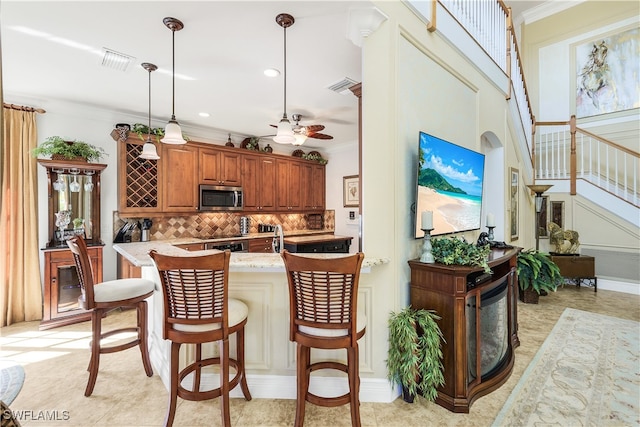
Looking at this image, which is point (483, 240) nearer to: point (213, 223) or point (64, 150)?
point (213, 223)

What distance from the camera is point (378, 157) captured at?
2.28 meters

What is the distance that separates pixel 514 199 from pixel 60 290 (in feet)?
19.6

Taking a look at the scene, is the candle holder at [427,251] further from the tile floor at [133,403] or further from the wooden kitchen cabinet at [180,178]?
the wooden kitchen cabinet at [180,178]

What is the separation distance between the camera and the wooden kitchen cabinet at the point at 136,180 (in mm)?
4203

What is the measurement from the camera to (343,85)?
11.4ft

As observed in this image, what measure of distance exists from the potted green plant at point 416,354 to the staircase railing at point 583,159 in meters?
4.61

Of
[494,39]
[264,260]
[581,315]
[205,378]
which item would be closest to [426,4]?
[494,39]

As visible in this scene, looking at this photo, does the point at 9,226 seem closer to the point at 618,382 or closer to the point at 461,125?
the point at 461,125

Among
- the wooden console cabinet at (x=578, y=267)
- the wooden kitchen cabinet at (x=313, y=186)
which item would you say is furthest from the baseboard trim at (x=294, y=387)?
the wooden kitchen cabinet at (x=313, y=186)

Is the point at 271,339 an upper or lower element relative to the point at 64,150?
lower

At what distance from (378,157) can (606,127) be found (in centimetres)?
549

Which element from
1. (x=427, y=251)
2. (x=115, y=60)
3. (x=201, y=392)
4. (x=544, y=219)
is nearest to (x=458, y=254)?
(x=427, y=251)

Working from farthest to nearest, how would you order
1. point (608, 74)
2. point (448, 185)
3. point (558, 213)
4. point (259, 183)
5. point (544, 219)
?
point (259, 183), point (544, 219), point (558, 213), point (608, 74), point (448, 185)

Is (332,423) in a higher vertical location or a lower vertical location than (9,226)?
lower
